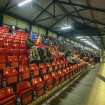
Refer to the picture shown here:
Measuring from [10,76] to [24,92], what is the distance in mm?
522

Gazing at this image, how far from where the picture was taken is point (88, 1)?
322 inches

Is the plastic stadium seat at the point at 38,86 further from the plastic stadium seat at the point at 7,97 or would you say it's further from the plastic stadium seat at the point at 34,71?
the plastic stadium seat at the point at 7,97

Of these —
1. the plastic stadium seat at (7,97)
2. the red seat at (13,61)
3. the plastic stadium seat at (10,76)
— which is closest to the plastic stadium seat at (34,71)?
the red seat at (13,61)

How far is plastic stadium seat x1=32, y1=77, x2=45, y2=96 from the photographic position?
16.0 ft

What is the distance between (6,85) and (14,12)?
638cm

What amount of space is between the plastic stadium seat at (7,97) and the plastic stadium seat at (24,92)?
1.00 feet

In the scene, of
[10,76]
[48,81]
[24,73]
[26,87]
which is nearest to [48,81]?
[48,81]

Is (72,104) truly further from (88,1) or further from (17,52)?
(88,1)

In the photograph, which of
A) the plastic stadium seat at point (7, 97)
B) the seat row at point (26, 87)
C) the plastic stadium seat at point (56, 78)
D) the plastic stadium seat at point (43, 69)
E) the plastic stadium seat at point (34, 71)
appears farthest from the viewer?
the plastic stadium seat at point (56, 78)

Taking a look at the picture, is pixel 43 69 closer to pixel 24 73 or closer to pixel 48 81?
pixel 48 81

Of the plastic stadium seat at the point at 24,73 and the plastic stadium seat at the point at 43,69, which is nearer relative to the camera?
the plastic stadium seat at the point at 24,73

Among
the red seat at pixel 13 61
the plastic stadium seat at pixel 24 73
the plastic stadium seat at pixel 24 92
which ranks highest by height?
the red seat at pixel 13 61

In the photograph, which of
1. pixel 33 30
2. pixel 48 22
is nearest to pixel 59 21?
pixel 48 22

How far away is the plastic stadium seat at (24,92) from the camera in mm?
4113
